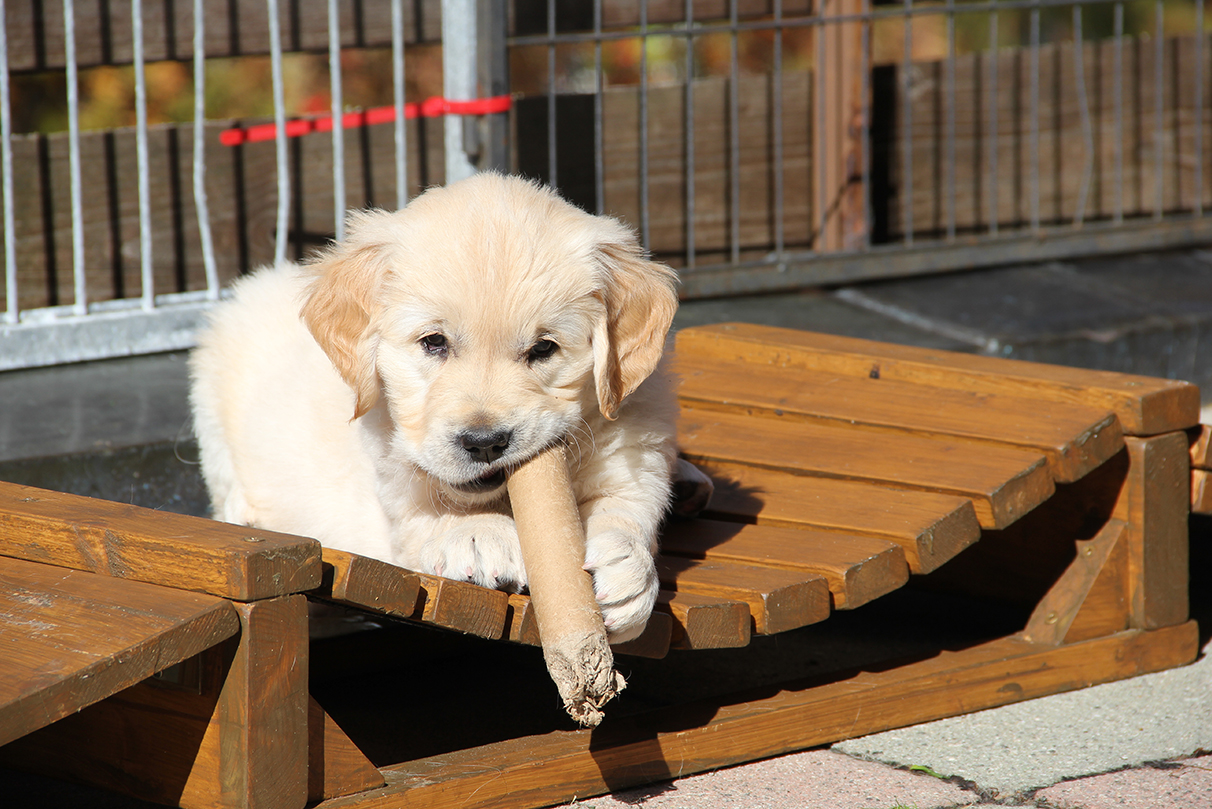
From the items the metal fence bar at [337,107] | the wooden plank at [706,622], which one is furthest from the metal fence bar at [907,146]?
the wooden plank at [706,622]

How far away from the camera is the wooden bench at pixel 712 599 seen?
88.7 inches

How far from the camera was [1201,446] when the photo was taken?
3.54 m

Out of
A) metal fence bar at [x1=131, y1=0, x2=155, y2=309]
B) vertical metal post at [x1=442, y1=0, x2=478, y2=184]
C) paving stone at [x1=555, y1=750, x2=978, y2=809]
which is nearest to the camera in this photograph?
paving stone at [x1=555, y1=750, x2=978, y2=809]

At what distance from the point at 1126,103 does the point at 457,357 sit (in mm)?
5941

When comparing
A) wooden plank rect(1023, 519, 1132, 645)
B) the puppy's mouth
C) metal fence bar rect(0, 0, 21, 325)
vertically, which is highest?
metal fence bar rect(0, 0, 21, 325)

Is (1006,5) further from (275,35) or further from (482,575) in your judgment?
(482,575)

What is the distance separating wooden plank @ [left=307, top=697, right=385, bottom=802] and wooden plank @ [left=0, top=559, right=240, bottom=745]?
303mm

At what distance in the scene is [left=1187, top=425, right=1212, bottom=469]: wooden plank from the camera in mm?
3525

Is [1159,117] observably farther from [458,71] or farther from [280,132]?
[280,132]

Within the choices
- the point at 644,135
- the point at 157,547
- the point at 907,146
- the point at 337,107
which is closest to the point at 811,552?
the point at 157,547

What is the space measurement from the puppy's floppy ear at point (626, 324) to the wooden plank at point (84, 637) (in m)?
0.88

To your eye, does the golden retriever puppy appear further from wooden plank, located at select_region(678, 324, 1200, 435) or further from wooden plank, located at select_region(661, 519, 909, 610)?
wooden plank, located at select_region(678, 324, 1200, 435)

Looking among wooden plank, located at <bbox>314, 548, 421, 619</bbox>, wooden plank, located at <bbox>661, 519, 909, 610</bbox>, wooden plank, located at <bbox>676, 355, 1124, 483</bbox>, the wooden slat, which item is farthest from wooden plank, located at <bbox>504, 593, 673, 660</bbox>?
wooden plank, located at <bbox>676, 355, 1124, 483</bbox>

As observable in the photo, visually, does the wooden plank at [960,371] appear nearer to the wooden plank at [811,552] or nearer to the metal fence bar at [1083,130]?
the wooden plank at [811,552]
